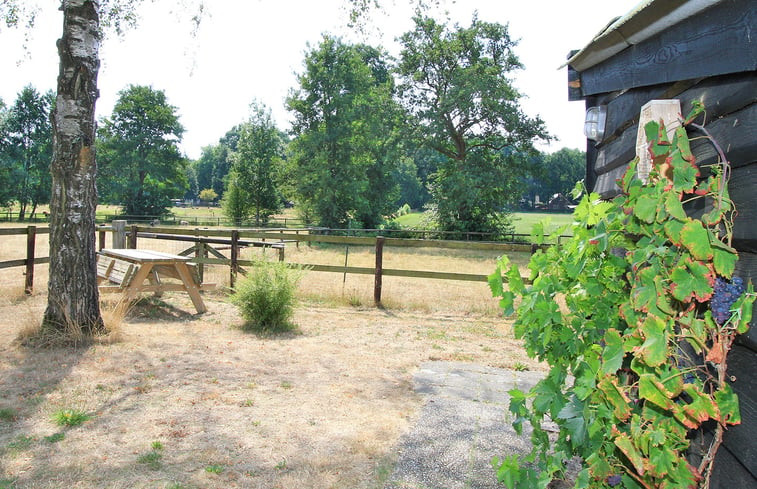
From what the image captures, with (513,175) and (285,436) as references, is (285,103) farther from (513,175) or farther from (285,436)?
(285,436)

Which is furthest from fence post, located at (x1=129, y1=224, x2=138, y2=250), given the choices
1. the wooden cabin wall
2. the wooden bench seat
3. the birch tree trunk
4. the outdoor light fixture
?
the wooden cabin wall

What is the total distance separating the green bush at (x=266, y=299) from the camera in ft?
20.8

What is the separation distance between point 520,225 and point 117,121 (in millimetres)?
36908

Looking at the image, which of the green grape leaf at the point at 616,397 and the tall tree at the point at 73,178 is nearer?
the green grape leaf at the point at 616,397

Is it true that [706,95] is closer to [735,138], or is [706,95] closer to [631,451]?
[735,138]

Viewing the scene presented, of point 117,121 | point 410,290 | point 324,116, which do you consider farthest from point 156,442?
point 117,121

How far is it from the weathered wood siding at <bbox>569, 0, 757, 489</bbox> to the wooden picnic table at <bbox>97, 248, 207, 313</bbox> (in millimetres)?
6038

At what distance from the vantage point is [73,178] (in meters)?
5.38

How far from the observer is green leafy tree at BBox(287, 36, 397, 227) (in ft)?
110

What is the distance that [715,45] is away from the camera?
164cm

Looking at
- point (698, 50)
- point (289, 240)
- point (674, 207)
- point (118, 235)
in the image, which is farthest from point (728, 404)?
point (118, 235)

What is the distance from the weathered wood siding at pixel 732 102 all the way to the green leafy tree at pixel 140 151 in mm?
46663

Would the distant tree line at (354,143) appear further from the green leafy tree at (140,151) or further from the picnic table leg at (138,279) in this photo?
the picnic table leg at (138,279)

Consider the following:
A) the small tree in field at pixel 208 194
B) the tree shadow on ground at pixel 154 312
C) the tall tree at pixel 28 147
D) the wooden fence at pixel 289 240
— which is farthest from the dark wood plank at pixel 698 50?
the small tree in field at pixel 208 194
